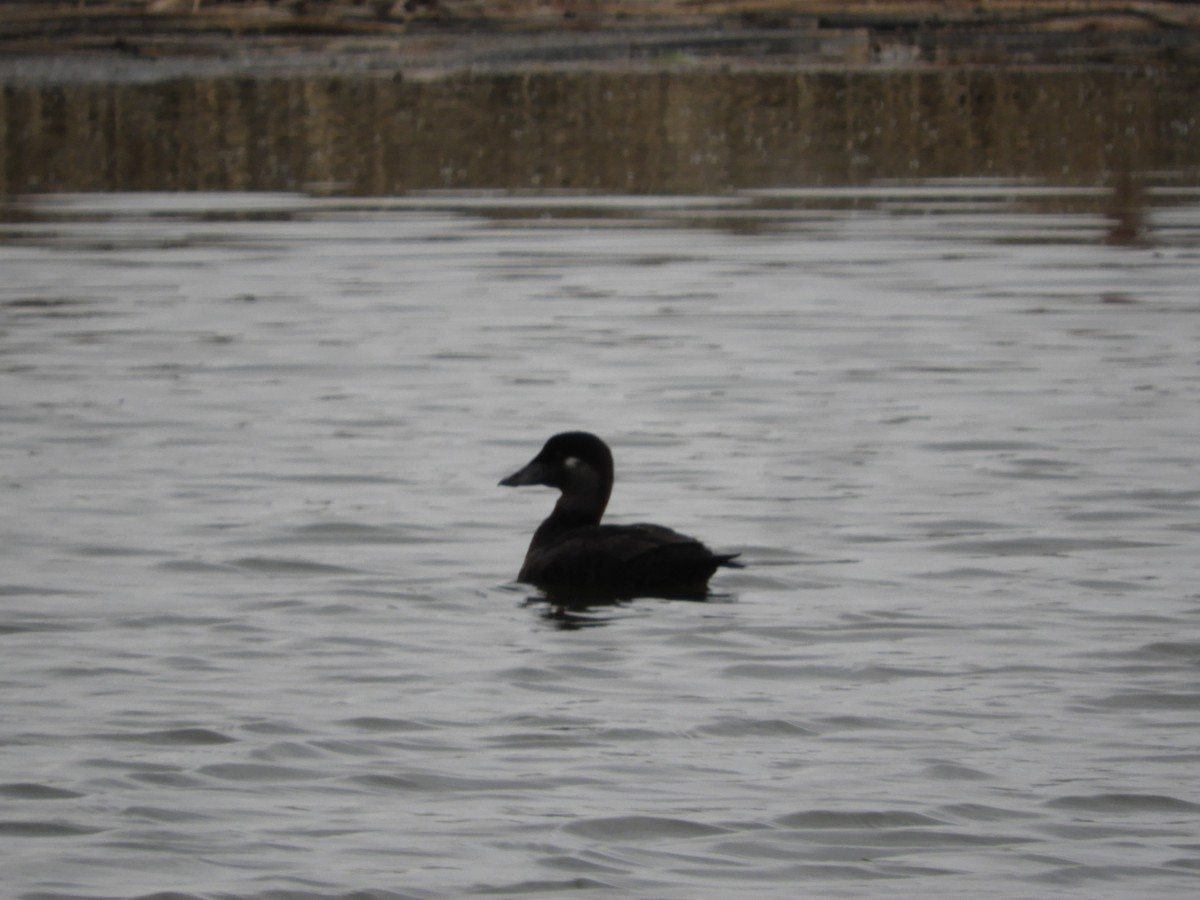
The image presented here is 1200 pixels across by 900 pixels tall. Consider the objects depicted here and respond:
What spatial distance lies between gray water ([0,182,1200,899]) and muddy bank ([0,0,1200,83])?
3082 centimetres

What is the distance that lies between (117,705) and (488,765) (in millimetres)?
1329

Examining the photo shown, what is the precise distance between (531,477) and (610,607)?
97 cm

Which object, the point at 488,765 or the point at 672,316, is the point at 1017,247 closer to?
the point at 672,316

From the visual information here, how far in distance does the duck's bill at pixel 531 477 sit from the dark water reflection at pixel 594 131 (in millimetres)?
19948

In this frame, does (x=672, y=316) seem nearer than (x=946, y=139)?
Yes

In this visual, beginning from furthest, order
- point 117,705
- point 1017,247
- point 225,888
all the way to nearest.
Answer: point 1017,247, point 117,705, point 225,888

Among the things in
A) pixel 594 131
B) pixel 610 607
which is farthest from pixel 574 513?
pixel 594 131

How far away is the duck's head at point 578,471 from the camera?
33.1 feet

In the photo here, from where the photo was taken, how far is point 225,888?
588cm

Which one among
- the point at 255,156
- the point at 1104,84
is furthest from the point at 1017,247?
the point at 1104,84

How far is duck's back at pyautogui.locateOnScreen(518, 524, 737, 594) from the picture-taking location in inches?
365

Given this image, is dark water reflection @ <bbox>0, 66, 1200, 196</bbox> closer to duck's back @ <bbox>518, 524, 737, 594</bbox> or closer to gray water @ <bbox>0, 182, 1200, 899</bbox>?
gray water @ <bbox>0, 182, 1200, 899</bbox>

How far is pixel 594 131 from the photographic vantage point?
37062 mm

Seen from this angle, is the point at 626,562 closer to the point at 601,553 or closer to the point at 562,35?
the point at 601,553
